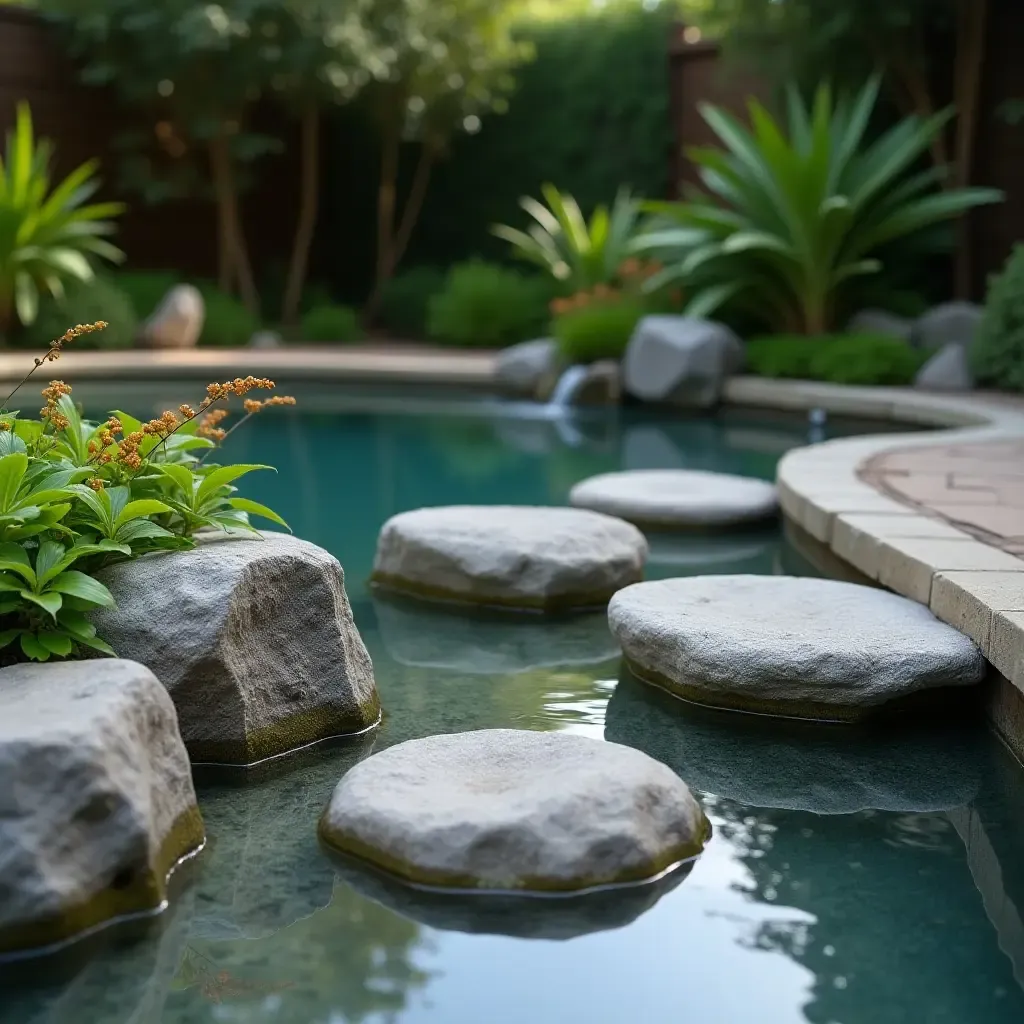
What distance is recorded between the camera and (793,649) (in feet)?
9.34

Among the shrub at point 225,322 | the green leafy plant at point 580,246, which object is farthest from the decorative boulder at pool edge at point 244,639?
the shrub at point 225,322

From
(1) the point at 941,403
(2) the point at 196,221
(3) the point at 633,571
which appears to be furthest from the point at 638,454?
(2) the point at 196,221

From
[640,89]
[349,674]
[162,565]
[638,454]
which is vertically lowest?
[638,454]

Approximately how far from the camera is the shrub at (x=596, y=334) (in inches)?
352

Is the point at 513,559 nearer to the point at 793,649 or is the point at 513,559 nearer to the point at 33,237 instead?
the point at 793,649

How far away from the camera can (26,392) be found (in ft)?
27.9

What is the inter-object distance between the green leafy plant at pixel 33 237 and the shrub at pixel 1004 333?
20.2 ft

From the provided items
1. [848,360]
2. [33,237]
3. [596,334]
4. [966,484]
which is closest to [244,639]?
[966,484]

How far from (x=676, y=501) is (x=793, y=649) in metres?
2.00

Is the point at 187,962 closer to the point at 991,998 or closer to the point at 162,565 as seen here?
the point at 162,565

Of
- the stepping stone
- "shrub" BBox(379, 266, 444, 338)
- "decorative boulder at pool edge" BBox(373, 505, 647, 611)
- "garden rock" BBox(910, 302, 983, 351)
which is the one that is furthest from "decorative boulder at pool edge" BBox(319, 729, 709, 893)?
"shrub" BBox(379, 266, 444, 338)

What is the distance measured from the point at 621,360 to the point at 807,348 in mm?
1222

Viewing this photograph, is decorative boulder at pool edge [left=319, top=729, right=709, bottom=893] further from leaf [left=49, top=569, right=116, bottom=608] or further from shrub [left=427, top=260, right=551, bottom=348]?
shrub [left=427, top=260, right=551, bottom=348]

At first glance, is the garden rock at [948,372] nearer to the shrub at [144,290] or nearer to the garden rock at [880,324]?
the garden rock at [880,324]
